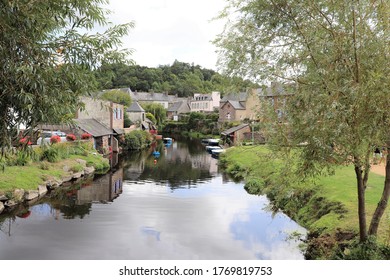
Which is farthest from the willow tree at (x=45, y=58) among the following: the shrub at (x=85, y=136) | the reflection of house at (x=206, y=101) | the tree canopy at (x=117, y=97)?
the reflection of house at (x=206, y=101)

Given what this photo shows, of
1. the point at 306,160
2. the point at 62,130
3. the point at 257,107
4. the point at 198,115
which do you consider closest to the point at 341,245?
the point at 306,160

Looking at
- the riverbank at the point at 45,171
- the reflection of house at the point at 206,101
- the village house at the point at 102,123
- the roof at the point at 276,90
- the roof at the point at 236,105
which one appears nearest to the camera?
the roof at the point at 276,90

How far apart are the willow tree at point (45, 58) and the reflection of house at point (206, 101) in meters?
68.2

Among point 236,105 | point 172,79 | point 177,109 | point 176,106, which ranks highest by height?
point 172,79

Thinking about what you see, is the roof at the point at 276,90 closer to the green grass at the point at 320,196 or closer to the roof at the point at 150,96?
the green grass at the point at 320,196

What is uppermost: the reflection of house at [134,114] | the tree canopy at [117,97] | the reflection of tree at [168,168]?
the tree canopy at [117,97]

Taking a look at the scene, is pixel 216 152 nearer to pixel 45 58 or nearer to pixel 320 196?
pixel 320 196

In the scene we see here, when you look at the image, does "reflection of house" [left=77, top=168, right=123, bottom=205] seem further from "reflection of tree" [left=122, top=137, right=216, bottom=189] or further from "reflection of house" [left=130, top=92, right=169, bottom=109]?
"reflection of house" [left=130, top=92, right=169, bottom=109]

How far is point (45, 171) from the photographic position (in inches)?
824

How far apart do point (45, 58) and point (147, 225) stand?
931cm

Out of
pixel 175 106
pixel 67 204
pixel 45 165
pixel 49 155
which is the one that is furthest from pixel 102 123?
pixel 175 106

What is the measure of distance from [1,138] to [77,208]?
1070cm

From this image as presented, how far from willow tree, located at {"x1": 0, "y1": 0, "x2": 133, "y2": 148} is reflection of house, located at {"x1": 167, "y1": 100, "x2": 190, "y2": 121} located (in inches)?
2861

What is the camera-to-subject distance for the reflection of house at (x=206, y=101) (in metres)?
76.8
